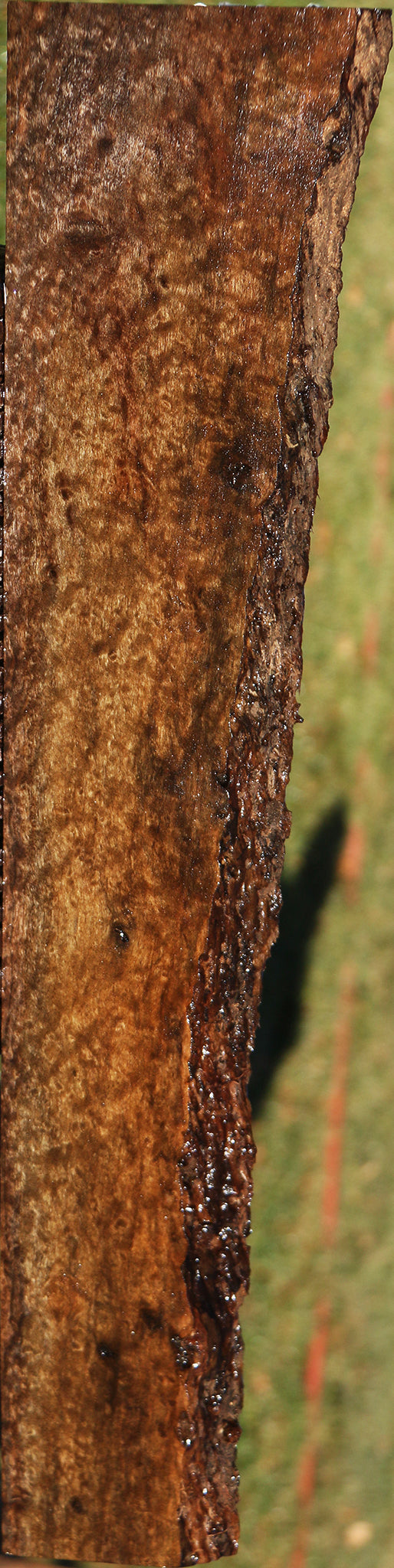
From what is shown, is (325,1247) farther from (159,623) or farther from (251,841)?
(159,623)

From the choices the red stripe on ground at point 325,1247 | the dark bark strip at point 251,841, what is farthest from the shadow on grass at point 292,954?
the dark bark strip at point 251,841

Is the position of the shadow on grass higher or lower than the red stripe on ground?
higher

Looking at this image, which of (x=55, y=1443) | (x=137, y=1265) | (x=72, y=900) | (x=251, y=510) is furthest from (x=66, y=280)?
(x=55, y=1443)

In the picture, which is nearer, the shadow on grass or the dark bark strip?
the dark bark strip

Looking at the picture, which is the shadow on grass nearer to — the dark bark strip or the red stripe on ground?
the red stripe on ground

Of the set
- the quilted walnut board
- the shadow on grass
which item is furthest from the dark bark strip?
the shadow on grass

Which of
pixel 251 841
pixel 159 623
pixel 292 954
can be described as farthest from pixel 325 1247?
pixel 159 623

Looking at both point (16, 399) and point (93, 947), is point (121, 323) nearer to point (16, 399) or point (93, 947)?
point (16, 399)
